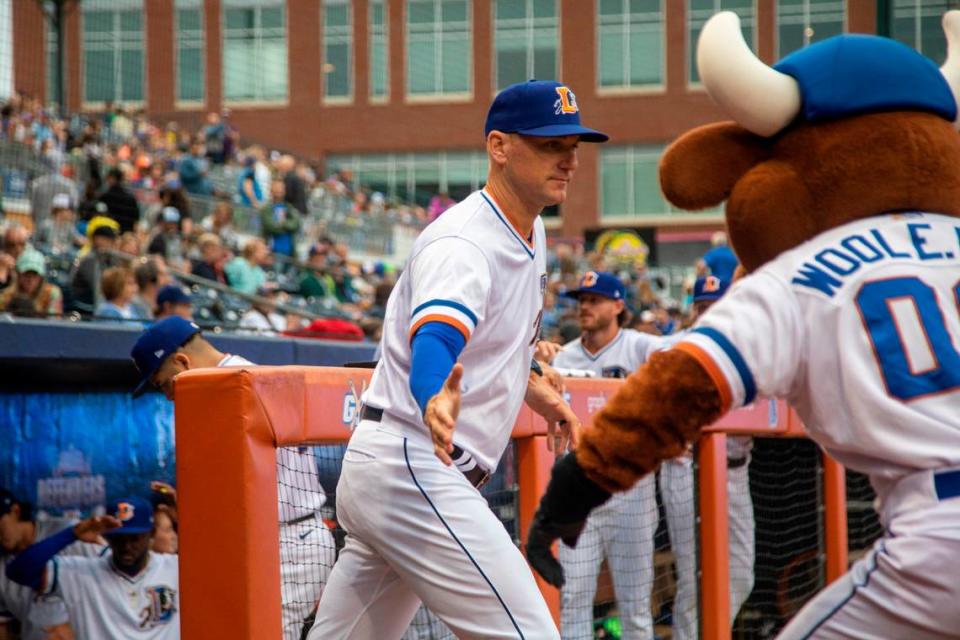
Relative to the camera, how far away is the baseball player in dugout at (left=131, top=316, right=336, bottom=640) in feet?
13.0

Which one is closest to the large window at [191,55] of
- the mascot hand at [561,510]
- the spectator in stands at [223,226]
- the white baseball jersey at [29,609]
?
the spectator in stands at [223,226]

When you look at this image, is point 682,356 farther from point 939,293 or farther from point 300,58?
point 300,58

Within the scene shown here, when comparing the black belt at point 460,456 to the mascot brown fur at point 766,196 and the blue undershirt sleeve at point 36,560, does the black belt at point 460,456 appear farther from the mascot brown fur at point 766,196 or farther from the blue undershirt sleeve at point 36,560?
the blue undershirt sleeve at point 36,560

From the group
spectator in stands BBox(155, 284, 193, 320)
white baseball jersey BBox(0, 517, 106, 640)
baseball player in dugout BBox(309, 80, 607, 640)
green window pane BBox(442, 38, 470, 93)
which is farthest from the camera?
green window pane BBox(442, 38, 470, 93)

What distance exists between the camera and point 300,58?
37531 mm

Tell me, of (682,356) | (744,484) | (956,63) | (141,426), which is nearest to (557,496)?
(682,356)

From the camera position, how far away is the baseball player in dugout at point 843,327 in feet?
7.70

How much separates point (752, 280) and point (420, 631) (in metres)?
2.43

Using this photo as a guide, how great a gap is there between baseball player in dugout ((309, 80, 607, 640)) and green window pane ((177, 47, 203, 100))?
3534 centimetres

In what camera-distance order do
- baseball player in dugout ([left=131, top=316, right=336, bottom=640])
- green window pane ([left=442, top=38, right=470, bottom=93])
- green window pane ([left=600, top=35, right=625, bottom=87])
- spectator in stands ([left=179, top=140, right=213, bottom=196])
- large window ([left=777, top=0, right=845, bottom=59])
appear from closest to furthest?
baseball player in dugout ([left=131, top=316, right=336, bottom=640]) → spectator in stands ([left=179, top=140, right=213, bottom=196]) → large window ([left=777, top=0, right=845, bottom=59]) → green window pane ([left=600, top=35, right=625, bottom=87]) → green window pane ([left=442, top=38, right=470, bottom=93])

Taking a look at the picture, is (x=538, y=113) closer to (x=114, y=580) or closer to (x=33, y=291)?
(x=114, y=580)

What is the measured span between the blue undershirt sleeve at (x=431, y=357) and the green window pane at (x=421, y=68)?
35.4 metres

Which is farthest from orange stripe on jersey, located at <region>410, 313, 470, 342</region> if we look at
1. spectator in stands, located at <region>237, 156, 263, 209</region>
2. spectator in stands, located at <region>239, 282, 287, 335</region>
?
spectator in stands, located at <region>237, 156, 263, 209</region>

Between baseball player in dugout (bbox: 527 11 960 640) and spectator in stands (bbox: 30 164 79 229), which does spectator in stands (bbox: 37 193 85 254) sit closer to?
spectator in stands (bbox: 30 164 79 229)
